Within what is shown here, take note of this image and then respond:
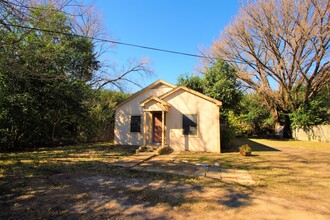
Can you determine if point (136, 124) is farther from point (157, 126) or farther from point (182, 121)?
point (182, 121)

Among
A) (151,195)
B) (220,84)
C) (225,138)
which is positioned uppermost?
(220,84)

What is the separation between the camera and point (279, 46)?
2097 cm

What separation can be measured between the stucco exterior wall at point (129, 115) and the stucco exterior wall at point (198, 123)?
2.03 metres

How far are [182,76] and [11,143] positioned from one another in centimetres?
1393

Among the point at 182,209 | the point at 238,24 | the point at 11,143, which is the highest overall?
the point at 238,24

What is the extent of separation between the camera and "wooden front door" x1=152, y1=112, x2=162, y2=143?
12.9 m

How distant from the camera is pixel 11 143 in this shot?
1157 centimetres

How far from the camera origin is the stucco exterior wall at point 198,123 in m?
11.5

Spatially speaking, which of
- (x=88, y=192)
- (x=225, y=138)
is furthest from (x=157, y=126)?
(x=88, y=192)

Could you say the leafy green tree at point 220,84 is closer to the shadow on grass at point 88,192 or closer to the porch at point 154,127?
the porch at point 154,127

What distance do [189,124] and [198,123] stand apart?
534 mm

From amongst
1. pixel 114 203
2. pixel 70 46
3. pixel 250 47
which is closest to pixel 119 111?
pixel 70 46

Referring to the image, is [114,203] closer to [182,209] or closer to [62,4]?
[182,209]

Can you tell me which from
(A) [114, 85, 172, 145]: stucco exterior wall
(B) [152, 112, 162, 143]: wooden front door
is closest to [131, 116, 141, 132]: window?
(A) [114, 85, 172, 145]: stucco exterior wall
